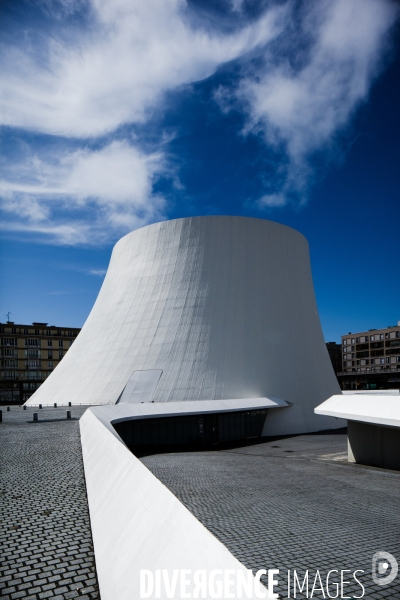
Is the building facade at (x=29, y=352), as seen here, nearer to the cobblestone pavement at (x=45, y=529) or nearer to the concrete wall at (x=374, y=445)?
the concrete wall at (x=374, y=445)

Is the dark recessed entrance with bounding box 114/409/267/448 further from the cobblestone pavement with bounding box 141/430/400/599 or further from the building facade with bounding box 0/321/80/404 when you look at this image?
the building facade with bounding box 0/321/80/404

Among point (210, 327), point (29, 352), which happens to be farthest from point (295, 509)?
point (29, 352)

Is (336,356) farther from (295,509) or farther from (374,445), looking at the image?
(295,509)

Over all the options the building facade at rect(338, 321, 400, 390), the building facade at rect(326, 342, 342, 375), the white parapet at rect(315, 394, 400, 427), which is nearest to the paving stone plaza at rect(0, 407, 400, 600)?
the white parapet at rect(315, 394, 400, 427)

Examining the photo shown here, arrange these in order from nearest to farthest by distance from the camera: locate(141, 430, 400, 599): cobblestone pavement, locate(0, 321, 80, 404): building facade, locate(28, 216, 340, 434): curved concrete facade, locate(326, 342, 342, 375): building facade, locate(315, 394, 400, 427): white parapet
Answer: locate(141, 430, 400, 599): cobblestone pavement → locate(315, 394, 400, 427): white parapet → locate(28, 216, 340, 434): curved concrete facade → locate(0, 321, 80, 404): building facade → locate(326, 342, 342, 375): building facade

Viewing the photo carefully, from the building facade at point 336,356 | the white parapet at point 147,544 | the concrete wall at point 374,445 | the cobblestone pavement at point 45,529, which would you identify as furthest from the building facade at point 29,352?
the building facade at point 336,356

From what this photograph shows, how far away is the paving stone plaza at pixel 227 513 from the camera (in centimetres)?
402

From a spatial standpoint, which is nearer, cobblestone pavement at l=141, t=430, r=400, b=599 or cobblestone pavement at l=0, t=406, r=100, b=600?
cobblestone pavement at l=0, t=406, r=100, b=600

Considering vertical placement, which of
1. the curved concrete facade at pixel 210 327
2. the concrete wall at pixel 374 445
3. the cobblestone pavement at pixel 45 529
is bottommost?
the concrete wall at pixel 374 445

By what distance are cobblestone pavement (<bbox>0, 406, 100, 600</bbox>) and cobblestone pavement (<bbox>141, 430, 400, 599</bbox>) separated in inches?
80.1

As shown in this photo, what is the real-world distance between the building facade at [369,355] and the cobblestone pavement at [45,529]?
205 feet

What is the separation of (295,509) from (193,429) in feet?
39.9

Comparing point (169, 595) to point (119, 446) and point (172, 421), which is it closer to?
point (119, 446)

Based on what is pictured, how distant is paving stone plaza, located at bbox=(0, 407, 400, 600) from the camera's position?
4.02 metres
